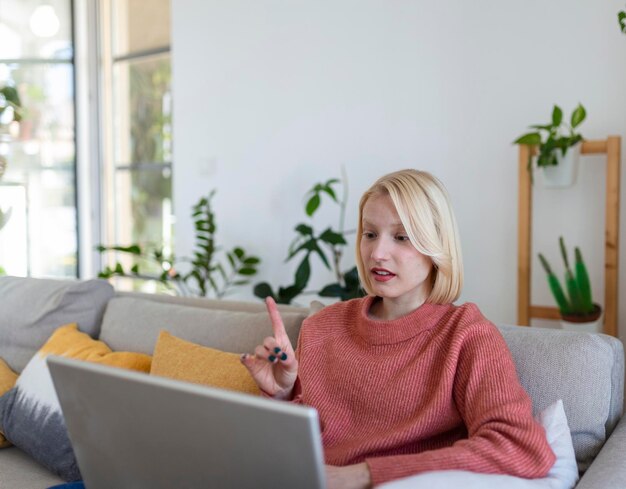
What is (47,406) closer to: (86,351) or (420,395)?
(86,351)

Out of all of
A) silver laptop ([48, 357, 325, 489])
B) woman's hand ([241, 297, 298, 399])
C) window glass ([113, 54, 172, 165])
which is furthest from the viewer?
window glass ([113, 54, 172, 165])

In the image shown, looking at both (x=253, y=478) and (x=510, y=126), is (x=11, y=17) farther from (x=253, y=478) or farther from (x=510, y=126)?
(x=253, y=478)

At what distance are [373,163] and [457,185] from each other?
1.54 ft

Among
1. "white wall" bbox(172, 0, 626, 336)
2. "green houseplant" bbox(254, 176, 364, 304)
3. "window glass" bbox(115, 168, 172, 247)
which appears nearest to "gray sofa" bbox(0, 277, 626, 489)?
"green houseplant" bbox(254, 176, 364, 304)

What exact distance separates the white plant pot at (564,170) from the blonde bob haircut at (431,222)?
5.16 ft

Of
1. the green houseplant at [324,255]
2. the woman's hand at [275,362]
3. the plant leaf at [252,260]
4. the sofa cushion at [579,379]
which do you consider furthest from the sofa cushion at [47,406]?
the plant leaf at [252,260]

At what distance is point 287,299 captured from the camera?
3.65 meters

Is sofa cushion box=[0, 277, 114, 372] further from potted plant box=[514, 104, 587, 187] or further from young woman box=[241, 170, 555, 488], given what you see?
potted plant box=[514, 104, 587, 187]

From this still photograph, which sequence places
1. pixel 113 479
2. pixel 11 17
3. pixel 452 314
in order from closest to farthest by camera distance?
pixel 113 479
pixel 452 314
pixel 11 17

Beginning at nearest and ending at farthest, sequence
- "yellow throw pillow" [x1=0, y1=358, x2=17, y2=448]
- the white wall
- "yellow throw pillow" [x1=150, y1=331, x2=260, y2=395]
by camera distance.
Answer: "yellow throw pillow" [x1=150, y1=331, x2=260, y2=395], "yellow throw pillow" [x1=0, y1=358, x2=17, y2=448], the white wall

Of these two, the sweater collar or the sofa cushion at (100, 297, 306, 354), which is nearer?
the sweater collar

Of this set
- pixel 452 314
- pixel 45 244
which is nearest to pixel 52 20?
pixel 45 244

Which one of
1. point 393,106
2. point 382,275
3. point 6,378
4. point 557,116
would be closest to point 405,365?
point 382,275

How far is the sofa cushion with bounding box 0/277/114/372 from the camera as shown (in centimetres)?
248
